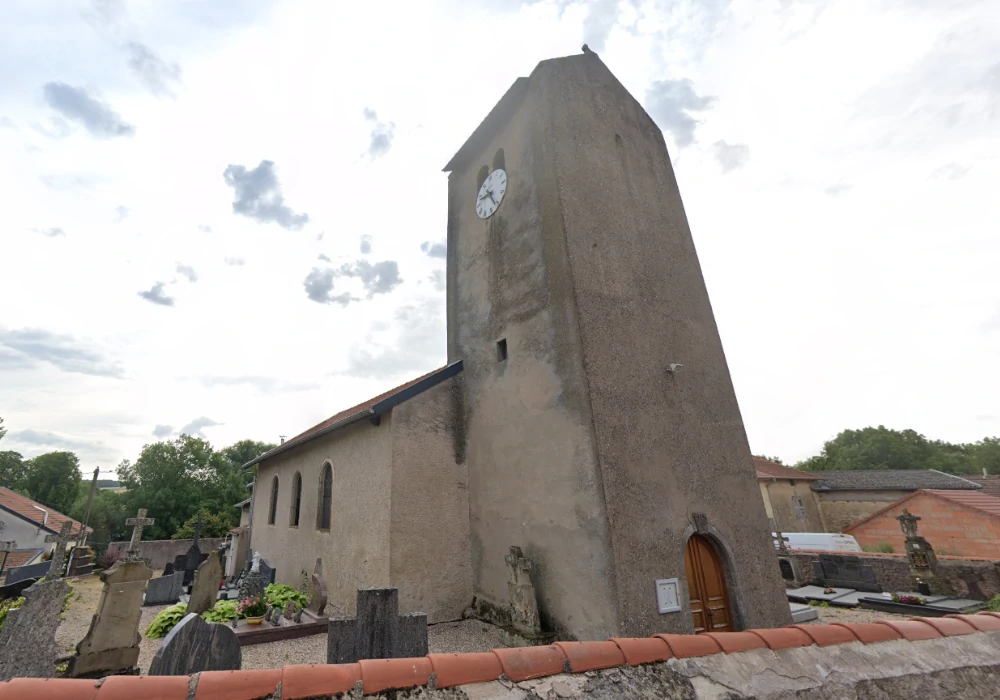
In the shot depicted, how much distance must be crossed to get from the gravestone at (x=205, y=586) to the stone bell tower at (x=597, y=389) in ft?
19.8

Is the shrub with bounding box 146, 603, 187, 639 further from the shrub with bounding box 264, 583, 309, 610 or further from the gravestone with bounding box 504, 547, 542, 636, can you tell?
the gravestone with bounding box 504, 547, 542, 636

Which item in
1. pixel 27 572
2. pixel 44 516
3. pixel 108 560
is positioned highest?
pixel 44 516

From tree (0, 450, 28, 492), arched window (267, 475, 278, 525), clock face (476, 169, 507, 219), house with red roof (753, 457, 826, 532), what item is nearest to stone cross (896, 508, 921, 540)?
clock face (476, 169, 507, 219)

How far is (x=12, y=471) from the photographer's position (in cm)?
4803

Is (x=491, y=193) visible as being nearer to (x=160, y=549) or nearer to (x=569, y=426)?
(x=569, y=426)

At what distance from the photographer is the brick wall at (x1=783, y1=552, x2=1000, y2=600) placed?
976cm

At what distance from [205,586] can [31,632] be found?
2904mm

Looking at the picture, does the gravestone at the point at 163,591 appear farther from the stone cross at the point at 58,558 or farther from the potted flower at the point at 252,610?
the potted flower at the point at 252,610

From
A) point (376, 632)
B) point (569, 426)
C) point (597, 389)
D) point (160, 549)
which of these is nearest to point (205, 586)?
point (376, 632)

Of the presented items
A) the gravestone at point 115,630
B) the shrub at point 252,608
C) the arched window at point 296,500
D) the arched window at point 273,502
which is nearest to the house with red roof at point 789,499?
the arched window at point 296,500

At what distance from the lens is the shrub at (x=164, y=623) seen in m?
9.34

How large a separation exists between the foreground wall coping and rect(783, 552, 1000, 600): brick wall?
31.0ft

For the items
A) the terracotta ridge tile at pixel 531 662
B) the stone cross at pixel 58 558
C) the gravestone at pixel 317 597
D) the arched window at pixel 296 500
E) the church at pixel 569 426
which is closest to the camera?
the terracotta ridge tile at pixel 531 662

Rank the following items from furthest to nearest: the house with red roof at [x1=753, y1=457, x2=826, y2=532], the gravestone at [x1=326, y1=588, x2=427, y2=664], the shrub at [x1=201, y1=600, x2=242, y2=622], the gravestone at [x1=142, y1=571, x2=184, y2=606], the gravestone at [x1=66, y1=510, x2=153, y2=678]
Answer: the house with red roof at [x1=753, y1=457, x2=826, y2=532] → the gravestone at [x1=142, y1=571, x2=184, y2=606] → the shrub at [x1=201, y1=600, x2=242, y2=622] → the gravestone at [x1=66, y1=510, x2=153, y2=678] → the gravestone at [x1=326, y1=588, x2=427, y2=664]
